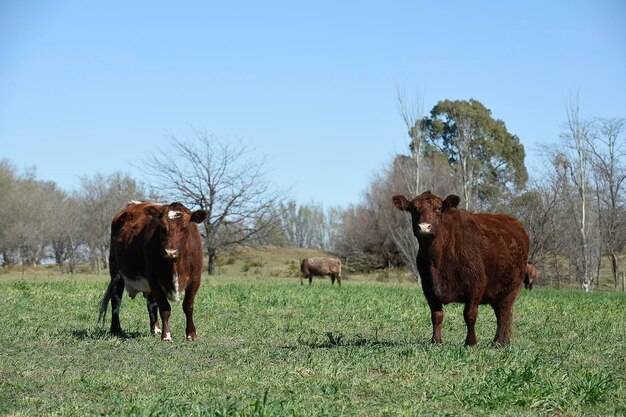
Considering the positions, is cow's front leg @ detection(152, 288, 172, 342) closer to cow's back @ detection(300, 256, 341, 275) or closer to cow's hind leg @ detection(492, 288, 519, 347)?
cow's hind leg @ detection(492, 288, 519, 347)

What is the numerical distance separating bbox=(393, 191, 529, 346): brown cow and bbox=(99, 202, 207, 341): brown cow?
3.35 metres

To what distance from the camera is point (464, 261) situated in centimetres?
1168

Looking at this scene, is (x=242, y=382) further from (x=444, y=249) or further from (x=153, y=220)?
(x=153, y=220)

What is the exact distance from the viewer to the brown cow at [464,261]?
1159 centimetres

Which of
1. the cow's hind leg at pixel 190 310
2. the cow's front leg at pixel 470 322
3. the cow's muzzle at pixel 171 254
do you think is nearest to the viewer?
the cow's front leg at pixel 470 322

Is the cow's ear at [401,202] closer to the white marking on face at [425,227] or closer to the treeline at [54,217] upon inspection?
the white marking on face at [425,227]

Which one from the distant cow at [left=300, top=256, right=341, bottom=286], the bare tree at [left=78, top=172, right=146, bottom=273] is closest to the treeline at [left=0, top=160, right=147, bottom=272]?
the bare tree at [left=78, top=172, right=146, bottom=273]

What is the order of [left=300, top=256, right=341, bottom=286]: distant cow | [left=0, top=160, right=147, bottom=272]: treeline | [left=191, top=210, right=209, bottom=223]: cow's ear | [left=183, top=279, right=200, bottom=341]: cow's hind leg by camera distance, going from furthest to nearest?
[left=0, top=160, right=147, bottom=272]: treeline, [left=300, top=256, right=341, bottom=286]: distant cow, [left=191, top=210, right=209, bottom=223]: cow's ear, [left=183, top=279, right=200, bottom=341]: cow's hind leg

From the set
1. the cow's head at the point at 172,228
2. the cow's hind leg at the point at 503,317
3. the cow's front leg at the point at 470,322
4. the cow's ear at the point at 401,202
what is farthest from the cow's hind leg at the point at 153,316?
the cow's hind leg at the point at 503,317

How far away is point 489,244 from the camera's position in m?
12.0

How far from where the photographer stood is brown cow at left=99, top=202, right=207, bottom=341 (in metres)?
13.0

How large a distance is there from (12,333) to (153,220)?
2.78m

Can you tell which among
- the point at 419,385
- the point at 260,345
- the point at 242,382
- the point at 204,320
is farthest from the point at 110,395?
the point at 204,320

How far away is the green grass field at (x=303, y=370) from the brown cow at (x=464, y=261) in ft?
2.04
